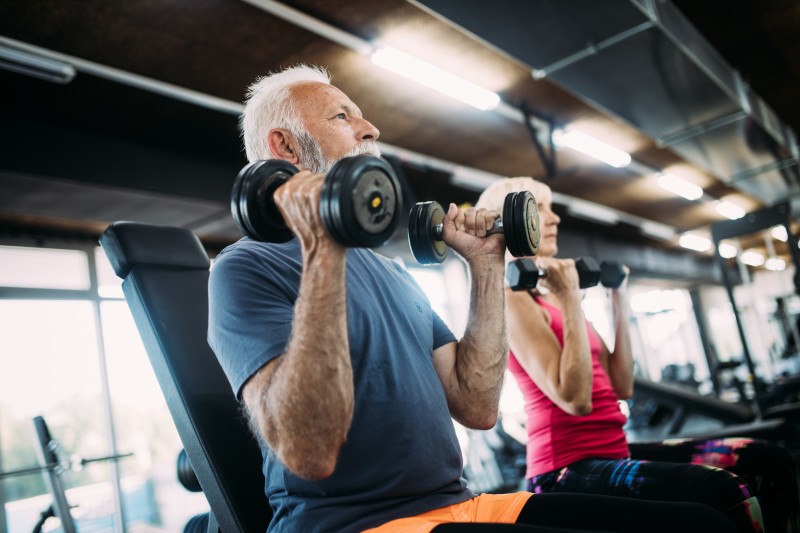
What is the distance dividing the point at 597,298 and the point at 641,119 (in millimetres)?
7880

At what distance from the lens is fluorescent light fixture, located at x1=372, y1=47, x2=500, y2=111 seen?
12.4 ft

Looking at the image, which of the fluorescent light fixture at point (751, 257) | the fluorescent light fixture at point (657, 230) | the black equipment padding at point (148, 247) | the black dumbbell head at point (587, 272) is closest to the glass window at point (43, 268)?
A: the black equipment padding at point (148, 247)

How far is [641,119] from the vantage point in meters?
4.64

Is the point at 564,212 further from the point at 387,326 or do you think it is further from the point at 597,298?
the point at 387,326

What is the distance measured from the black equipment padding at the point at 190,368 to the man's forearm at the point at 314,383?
0.29 m

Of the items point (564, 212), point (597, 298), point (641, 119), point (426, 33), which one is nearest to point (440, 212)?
point (426, 33)

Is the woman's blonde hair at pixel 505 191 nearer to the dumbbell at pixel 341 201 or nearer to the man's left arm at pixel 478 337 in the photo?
the man's left arm at pixel 478 337

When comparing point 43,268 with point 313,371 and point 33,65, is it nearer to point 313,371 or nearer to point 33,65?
point 33,65

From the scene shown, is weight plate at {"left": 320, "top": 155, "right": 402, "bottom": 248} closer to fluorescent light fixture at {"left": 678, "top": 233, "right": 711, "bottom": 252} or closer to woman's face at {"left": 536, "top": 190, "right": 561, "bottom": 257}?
woman's face at {"left": 536, "top": 190, "right": 561, "bottom": 257}

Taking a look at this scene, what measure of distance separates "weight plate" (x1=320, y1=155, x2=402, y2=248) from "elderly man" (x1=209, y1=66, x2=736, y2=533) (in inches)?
1.4

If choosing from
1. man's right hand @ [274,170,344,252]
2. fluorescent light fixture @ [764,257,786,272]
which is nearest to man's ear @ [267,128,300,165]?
man's right hand @ [274,170,344,252]

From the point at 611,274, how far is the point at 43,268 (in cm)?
494

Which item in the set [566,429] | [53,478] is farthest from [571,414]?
[53,478]

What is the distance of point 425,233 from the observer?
1392mm
